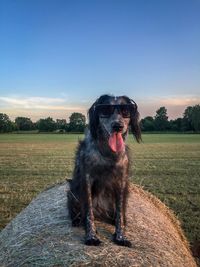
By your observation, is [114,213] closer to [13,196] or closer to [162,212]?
[162,212]

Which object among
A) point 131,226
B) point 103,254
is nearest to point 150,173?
point 131,226

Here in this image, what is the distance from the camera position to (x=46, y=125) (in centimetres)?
10394

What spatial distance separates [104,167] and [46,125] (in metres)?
99.4

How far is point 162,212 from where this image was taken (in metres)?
7.97

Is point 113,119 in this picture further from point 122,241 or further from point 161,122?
point 161,122

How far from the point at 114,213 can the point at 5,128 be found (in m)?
104

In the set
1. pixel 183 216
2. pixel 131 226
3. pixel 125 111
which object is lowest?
pixel 183 216

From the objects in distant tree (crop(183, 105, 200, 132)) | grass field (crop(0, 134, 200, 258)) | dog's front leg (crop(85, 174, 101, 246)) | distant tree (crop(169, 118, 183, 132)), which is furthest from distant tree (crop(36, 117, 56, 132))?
dog's front leg (crop(85, 174, 101, 246))

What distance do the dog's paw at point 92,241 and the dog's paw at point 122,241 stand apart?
0.25 m

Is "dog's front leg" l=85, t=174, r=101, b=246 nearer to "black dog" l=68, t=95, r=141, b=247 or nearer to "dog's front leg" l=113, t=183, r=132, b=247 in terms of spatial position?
"black dog" l=68, t=95, r=141, b=247

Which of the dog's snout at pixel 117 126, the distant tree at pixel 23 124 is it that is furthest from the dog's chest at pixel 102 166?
the distant tree at pixel 23 124

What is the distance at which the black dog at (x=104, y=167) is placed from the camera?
511 cm

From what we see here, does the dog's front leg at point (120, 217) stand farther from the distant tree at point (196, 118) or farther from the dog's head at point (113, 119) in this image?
the distant tree at point (196, 118)

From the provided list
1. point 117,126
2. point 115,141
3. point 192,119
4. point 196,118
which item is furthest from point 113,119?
point 196,118
